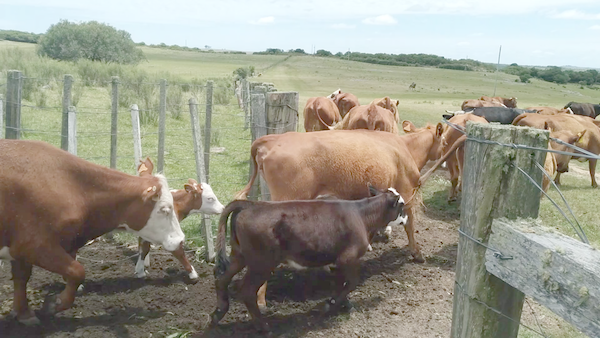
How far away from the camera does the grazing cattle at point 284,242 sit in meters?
4.71

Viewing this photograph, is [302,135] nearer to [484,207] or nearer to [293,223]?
[293,223]

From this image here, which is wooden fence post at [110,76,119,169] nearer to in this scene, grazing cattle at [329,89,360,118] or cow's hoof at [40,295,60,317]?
cow's hoof at [40,295,60,317]

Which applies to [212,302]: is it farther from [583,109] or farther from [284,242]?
[583,109]

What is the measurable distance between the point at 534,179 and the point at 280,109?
4.45m

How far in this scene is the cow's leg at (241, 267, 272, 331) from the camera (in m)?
4.68

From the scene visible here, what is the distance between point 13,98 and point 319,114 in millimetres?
8296

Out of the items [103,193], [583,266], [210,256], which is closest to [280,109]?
[210,256]

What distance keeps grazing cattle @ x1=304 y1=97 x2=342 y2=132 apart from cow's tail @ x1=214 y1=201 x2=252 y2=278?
868cm

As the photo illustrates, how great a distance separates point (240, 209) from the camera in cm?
478

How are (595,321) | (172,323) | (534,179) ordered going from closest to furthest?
(595,321)
(534,179)
(172,323)

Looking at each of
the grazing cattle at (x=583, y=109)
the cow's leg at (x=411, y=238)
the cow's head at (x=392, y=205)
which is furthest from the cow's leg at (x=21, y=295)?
the grazing cattle at (x=583, y=109)

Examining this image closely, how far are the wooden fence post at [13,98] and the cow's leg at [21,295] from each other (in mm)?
2226

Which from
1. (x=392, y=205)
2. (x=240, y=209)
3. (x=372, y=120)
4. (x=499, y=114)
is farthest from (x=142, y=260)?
(x=499, y=114)

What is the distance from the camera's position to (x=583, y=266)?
1.93 meters
